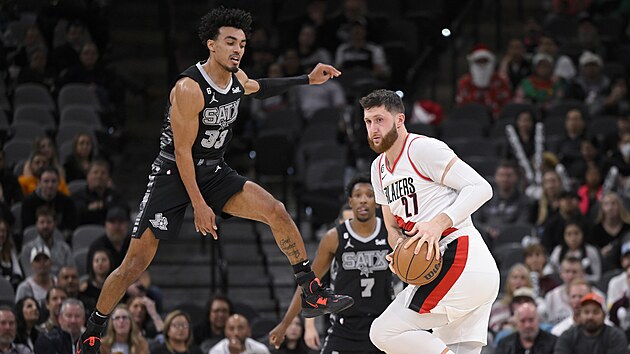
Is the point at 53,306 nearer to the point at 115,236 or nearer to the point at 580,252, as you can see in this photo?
the point at 115,236

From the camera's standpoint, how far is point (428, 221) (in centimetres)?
680

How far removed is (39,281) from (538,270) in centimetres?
499

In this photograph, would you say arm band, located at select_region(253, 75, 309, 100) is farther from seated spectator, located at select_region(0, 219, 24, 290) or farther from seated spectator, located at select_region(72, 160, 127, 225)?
seated spectator, located at select_region(72, 160, 127, 225)

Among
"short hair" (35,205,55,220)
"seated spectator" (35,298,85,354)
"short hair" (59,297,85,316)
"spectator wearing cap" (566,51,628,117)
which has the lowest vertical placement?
"seated spectator" (35,298,85,354)

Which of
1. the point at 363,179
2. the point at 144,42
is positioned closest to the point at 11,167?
the point at 144,42

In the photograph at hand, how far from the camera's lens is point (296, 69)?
15375 millimetres

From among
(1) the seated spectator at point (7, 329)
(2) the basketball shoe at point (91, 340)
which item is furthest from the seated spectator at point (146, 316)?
(2) the basketball shoe at point (91, 340)

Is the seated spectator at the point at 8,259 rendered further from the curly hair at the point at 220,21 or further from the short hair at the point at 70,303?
the curly hair at the point at 220,21

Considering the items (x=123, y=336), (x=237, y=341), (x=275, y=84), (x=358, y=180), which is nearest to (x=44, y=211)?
(x=123, y=336)

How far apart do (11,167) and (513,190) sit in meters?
5.66

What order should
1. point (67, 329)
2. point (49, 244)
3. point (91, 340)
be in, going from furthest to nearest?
point (49, 244) → point (67, 329) → point (91, 340)

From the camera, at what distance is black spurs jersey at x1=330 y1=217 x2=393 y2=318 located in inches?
340

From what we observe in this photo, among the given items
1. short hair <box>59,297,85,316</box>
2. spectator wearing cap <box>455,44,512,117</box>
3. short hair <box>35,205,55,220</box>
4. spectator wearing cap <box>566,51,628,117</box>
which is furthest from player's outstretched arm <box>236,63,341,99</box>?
spectator wearing cap <box>566,51,628,117</box>

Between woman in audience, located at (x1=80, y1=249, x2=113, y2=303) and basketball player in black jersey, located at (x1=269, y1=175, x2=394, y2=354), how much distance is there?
329 cm
